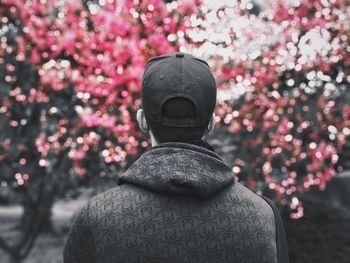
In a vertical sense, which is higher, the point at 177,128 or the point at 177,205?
the point at 177,128

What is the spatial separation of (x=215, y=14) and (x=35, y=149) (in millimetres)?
3446

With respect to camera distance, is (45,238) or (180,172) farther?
(45,238)

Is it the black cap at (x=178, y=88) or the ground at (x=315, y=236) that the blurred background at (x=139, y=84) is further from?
the black cap at (x=178, y=88)

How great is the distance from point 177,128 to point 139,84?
12.2ft

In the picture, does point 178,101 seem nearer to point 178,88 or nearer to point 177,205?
point 178,88

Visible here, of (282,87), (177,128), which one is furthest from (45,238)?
(177,128)

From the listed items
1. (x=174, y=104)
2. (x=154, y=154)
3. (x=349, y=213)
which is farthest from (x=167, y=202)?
(x=349, y=213)

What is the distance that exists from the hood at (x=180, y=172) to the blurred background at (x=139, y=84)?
146 inches

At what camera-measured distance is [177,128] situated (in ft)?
4.91

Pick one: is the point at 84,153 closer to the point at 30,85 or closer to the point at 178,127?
the point at 30,85

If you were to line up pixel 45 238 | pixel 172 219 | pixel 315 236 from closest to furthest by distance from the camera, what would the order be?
A: pixel 172 219 < pixel 315 236 < pixel 45 238

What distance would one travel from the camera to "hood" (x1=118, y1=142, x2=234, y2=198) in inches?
55.1

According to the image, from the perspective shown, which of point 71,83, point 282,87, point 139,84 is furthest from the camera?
point 282,87

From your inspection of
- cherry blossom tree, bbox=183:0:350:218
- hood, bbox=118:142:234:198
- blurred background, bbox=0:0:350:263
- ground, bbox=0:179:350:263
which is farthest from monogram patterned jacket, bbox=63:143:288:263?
ground, bbox=0:179:350:263
